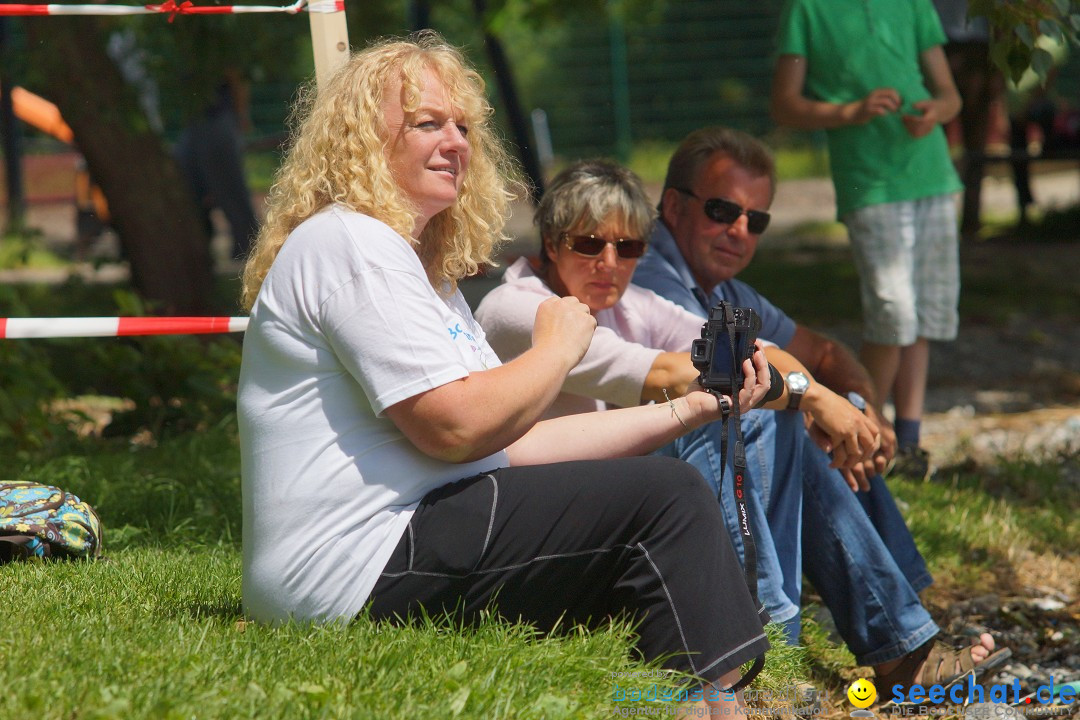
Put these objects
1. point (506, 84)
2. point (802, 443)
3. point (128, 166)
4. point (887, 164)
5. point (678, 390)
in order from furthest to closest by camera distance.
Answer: point (506, 84) < point (128, 166) < point (887, 164) < point (802, 443) < point (678, 390)

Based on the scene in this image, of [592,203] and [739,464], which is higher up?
[592,203]

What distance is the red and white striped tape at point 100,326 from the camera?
3.17 metres

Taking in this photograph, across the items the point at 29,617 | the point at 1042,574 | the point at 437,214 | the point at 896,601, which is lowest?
the point at 1042,574

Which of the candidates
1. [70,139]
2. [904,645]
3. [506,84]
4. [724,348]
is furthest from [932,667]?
[70,139]

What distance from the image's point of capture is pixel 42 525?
3223 millimetres

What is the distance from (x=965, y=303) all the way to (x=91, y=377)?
18.4 feet

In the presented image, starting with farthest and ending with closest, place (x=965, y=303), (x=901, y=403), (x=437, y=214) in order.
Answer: (x=965, y=303) < (x=901, y=403) < (x=437, y=214)

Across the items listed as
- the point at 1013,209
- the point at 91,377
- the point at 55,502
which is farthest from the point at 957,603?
the point at 1013,209

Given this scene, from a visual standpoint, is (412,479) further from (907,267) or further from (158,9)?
(907,267)

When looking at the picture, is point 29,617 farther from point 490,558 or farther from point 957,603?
point 957,603

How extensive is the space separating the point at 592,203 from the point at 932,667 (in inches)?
58.6

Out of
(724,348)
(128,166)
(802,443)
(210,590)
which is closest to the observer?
(724,348)

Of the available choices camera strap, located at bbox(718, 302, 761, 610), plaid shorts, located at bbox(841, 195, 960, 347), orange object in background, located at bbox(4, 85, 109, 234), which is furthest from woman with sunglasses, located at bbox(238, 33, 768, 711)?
orange object in background, located at bbox(4, 85, 109, 234)

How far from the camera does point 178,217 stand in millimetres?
6941
